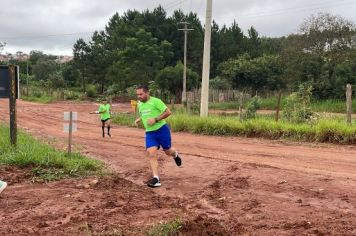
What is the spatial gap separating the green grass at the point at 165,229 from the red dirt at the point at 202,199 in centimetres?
13

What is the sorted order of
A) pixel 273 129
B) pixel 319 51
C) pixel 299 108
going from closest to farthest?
1. pixel 273 129
2. pixel 299 108
3. pixel 319 51

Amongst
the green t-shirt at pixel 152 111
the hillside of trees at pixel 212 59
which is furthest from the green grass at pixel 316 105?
the green t-shirt at pixel 152 111

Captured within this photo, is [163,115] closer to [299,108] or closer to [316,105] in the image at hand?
[299,108]

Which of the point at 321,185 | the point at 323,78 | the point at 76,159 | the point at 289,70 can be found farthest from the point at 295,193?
the point at 289,70

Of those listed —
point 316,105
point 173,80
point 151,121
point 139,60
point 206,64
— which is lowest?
point 316,105

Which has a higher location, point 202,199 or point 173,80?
point 173,80

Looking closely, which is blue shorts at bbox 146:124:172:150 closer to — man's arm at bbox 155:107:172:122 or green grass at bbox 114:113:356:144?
man's arm at bbox 155:107:172:122

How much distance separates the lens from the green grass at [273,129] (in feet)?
46.8

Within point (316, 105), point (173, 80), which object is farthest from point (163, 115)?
point (173, 80)

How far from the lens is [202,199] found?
7.13 metres

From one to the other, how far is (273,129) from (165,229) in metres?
11.1

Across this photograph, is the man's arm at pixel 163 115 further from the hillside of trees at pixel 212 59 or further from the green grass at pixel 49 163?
the hillside of trees at pixel 212 59

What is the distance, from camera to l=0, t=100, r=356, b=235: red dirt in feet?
18.8

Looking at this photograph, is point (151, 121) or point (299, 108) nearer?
point (151, 121)
